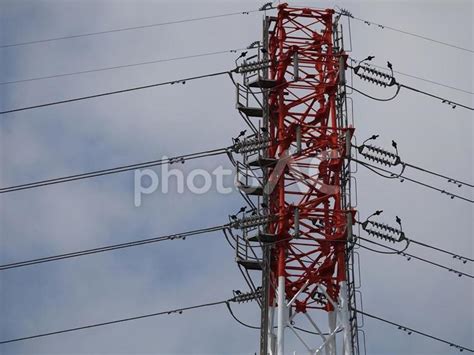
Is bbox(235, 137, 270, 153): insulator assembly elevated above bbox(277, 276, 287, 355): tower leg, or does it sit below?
above

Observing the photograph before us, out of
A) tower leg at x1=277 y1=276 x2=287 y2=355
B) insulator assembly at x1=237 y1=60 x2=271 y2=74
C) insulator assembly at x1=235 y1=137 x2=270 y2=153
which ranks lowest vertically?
tower leg at x1=277 y1=276 x2=287 y2=355

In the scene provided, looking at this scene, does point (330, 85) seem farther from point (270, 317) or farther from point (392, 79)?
point (270, 317)

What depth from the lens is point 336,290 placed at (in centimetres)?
8662

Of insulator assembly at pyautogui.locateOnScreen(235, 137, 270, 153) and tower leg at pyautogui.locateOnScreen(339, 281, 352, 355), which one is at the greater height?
insulator assembly at pyautogui.locateOnScreen(235, 137, 270, 153)

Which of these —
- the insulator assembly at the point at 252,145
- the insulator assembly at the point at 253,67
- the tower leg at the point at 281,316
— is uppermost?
the insulator assembly at the point at 253,67

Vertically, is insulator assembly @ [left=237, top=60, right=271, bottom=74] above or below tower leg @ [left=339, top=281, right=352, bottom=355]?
above

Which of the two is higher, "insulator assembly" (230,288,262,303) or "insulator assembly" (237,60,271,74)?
"insulator assembly" (237,60,271,74)

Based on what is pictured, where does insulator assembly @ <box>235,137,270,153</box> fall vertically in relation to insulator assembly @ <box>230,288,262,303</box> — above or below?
above

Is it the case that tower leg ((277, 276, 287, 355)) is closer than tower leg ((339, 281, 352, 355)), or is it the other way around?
tower leg ((277, 276, 287, 355))

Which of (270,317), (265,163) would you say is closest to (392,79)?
(265,163)

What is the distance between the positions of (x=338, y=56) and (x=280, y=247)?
38.1 feet

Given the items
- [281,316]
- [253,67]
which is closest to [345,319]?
[281,316]

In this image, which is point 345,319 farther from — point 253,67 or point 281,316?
point 253,67

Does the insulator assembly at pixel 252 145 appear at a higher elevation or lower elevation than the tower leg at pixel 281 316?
higher
